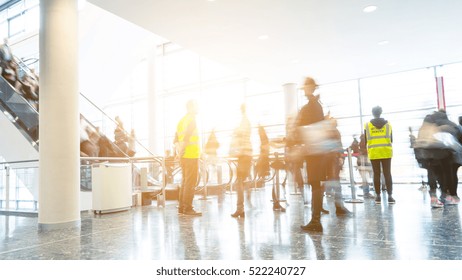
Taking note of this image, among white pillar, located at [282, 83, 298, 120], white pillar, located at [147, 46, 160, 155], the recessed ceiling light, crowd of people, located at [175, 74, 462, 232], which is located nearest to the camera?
crowd of people, located at [175, 74, 462, 232]

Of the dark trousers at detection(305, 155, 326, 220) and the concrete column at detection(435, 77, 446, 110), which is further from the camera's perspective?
the concrete column at detection(435, 77, 446, 110)

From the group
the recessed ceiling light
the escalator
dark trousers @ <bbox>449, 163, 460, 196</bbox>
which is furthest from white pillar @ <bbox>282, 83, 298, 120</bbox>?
the escalator

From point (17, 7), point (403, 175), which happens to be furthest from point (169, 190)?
point (17, 7)

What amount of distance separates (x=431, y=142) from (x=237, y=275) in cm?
415

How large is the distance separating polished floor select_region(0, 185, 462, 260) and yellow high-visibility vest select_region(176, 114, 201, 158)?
0.95 meters

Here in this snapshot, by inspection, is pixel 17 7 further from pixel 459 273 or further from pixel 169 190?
pixel 459 273

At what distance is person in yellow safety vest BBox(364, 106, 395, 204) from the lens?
5254mm

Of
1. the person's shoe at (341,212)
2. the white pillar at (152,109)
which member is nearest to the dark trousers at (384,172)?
the person's shoe at (341,212)

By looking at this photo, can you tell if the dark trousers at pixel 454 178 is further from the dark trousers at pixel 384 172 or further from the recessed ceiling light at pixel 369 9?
the recessed ceiling light at pixel 369 9

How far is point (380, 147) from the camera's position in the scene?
17.4 feet

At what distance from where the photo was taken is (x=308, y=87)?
11.8 feet

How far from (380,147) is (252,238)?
323 centimetres

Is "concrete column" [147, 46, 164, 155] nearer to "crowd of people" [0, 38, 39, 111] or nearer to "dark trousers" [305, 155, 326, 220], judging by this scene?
"crowd of people" [0, 38, 39, 111]

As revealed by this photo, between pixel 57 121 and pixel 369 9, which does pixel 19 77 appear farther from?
pixel 369 9
